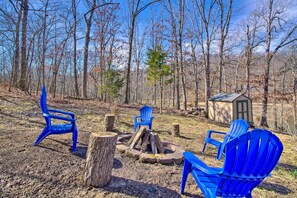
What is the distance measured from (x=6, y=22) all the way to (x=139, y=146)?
29.9 feet

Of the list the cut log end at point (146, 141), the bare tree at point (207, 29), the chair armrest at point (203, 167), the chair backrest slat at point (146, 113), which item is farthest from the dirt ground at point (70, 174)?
the bare tree at point (207, 29)

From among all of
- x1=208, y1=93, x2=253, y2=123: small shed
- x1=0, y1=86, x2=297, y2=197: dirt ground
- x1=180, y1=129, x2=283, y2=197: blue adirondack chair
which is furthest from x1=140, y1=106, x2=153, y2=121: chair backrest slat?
x1=208, y1=93, x2=253, y2=123: small shed

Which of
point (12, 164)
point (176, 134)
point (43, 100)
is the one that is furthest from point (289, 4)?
point (12, 164)

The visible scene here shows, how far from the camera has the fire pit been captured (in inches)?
106

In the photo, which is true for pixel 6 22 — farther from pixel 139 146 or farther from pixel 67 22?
pixel 139 146

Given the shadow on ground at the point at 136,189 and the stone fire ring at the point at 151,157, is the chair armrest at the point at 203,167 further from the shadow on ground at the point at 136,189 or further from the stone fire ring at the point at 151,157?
the stone fire ring at the point at 151,157

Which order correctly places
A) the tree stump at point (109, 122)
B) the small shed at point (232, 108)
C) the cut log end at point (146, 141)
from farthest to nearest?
the small shed at point (232, 108)
the tree stump at point (109, 122)
the cut log end at point (146, 141)

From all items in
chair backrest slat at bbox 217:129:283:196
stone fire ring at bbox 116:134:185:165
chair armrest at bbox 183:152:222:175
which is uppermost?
chair backrest slat at bbox 217:129:283:196

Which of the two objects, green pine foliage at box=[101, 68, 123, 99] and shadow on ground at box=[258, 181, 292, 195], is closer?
shadow on ground at box=[258, 181, 292, 195]

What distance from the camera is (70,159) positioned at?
94.5 inches

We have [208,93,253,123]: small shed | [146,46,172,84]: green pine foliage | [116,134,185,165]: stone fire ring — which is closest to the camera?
[116,134,185,165]: stone fire ring

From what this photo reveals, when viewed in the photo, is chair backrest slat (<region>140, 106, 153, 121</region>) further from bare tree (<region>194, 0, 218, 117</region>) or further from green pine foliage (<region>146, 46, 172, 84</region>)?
bare tree (<region>194, 0, 218, 117</region>)

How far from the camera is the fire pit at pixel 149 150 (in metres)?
2.69

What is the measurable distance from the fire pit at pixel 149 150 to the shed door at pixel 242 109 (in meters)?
6.47
